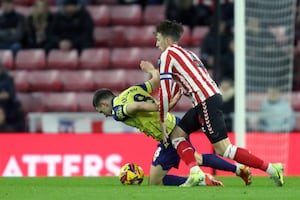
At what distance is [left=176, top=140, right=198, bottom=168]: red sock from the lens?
11.1m

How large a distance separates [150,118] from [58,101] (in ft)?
22.9

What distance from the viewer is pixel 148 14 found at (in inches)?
763

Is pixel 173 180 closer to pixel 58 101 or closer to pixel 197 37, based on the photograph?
pixel 58 101

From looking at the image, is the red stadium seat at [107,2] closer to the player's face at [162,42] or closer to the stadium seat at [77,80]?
the stadium seat at [77,80]

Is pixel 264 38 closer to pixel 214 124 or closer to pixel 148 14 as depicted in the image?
pixel 148 14

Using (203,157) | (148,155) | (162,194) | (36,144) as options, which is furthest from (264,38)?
(162,194)

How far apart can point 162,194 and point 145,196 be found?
214 millimetres

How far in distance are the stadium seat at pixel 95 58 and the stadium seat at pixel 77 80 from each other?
0.26 meters

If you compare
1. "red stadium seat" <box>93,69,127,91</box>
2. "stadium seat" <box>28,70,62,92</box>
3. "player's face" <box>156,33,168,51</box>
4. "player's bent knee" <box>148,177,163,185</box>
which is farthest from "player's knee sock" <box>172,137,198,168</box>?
"stadium seat" <box>28,70,62,92</box>

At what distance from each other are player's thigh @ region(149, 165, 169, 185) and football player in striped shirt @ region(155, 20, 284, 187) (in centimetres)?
52

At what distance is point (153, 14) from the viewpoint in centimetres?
1934

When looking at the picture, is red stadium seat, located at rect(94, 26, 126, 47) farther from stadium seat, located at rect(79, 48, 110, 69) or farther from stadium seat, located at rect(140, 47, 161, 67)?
stadium seat, located at rect(140, 47, 161, 67)

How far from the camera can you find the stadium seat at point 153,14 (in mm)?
19328

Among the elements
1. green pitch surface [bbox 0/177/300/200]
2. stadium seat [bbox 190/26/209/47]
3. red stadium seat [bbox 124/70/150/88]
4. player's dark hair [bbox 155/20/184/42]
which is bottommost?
green pitch surface [bbox 0/177/300/200]
